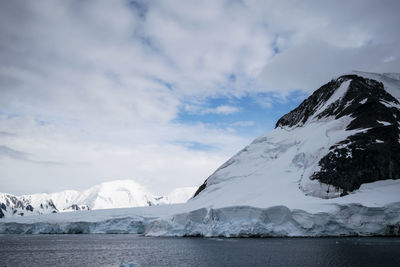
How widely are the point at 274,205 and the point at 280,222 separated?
2.21 metres

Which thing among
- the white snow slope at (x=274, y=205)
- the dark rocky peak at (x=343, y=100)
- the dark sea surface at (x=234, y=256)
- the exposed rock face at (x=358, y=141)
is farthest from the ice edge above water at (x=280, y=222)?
the dark rocky peak at (x=343, y=100)

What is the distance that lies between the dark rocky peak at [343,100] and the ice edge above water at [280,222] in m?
21.0

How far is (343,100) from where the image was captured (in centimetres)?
7000

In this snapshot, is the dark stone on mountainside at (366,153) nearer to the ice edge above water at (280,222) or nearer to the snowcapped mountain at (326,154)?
the snowcapped mountain at (326,154)

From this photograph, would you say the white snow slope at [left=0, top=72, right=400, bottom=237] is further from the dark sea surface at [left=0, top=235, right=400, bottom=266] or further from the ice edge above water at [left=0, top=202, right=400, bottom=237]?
the dark sea surface at [left=0, top=235, right=400, bottom=266]

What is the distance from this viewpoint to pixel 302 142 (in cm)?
6756

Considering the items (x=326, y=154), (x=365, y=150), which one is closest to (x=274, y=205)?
(x=326, y=154)

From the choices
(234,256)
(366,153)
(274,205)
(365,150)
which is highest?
(365,150)

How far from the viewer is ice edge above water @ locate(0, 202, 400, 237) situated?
134ft

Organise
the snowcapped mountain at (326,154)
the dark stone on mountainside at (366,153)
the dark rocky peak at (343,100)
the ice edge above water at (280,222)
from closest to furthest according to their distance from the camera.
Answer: the ice edge above water at (280,222) → the dark stone on mountainside at (366,153) → the snowcapped mountain at (326,154) → the dark rocky peak at (343,100)

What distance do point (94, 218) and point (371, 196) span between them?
48.4m

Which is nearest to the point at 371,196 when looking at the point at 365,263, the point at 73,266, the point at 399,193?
the point at 399,193

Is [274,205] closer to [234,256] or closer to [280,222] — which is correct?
[280,222]

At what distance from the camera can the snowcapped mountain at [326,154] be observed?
161 feet
